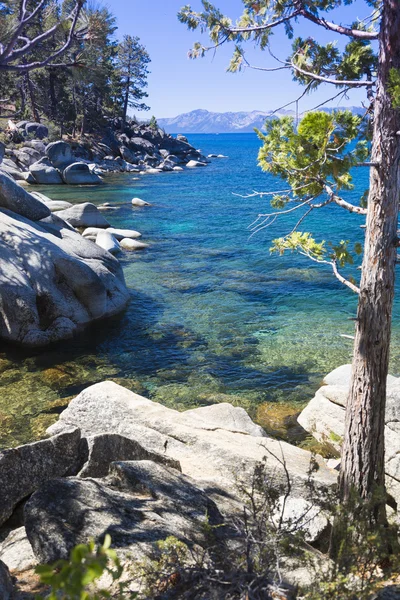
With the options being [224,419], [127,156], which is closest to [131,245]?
[224,419]

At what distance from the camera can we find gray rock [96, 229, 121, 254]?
2458 cm

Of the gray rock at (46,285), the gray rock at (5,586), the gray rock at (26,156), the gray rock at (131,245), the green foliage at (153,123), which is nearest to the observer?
the gray rock at (5,586)

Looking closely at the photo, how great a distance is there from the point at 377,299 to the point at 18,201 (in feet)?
47.7

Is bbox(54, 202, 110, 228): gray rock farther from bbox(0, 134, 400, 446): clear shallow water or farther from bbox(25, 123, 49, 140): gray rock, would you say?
bbox(25, 123, 49, 140): gray rock

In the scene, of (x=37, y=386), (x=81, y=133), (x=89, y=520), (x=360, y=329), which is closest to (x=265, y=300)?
(x=37, y=386)

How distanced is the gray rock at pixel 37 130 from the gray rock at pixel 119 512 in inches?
2308

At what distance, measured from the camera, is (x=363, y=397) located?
6625 mm

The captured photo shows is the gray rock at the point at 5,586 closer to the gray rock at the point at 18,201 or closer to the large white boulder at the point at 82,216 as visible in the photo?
the gray rock at the point at 18,201

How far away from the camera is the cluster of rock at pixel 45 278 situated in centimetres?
1439

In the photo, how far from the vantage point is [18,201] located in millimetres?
17641

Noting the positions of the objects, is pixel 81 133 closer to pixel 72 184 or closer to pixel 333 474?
pixel 72 184

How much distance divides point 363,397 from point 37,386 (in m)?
8.77

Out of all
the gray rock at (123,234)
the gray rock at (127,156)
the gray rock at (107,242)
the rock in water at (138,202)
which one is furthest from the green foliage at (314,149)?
the gray rock at (127,156)

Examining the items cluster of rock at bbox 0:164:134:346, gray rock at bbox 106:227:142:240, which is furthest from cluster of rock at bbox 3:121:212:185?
cluster of rock at bbox 0:164:134:346
